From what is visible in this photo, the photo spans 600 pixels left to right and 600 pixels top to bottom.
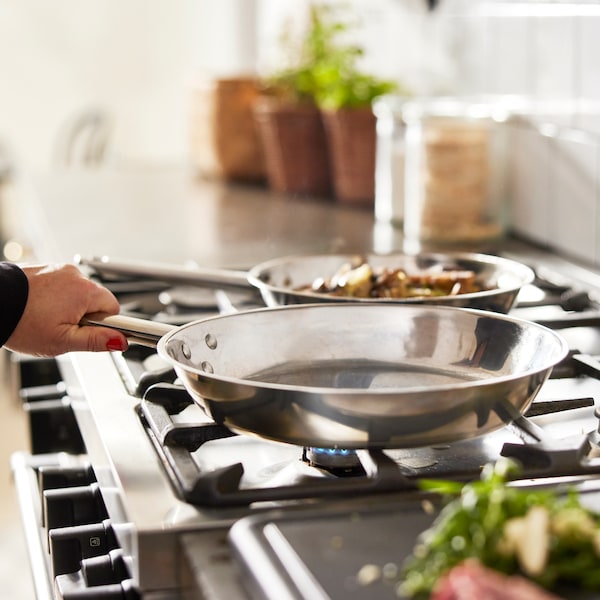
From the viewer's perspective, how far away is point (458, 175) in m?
1.55

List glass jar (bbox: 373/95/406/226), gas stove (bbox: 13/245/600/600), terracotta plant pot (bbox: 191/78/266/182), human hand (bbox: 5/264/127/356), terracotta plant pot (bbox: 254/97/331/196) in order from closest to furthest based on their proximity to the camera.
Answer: gas stove (bbox: 13/245/600/600) < human hand (bbox: 5/264/127/356) < glass jar (bbox: 373/95/406/226) < terracotta plant pot (bbox: 254/97/331/196) < terracotta plant pot (bbox: 191/78/266/182)

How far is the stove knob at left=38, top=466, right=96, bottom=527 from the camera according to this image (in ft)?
3.15

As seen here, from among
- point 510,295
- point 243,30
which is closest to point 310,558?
point 510,295

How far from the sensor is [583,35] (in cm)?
135

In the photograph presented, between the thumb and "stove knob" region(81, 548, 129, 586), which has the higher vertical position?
the thumb

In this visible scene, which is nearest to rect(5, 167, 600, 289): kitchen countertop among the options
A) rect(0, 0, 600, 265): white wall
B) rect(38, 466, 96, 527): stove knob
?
rect(0, 0, 600, 265): white wall

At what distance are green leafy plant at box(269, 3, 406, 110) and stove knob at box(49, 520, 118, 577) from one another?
125cm

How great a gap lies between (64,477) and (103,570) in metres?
0.27

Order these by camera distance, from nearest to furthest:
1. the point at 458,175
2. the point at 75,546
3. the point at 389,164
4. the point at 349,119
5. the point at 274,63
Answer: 1. the point at 75,546
2. the point at 458,175
3. the point at 389,164
4. the point at 349,119
5. the point at 274,63

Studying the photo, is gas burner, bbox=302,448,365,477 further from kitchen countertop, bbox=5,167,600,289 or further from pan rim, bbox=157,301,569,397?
kitchen countertop, bbox=5,167,600,289

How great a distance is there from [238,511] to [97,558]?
0.14 m

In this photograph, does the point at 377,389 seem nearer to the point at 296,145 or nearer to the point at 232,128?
the point at 296,145

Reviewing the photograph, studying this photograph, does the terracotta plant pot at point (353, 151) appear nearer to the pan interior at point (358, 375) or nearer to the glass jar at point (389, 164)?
the glass jar at point (389, 164)

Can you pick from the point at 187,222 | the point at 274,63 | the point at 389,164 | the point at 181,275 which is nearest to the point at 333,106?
the point at 389,164
